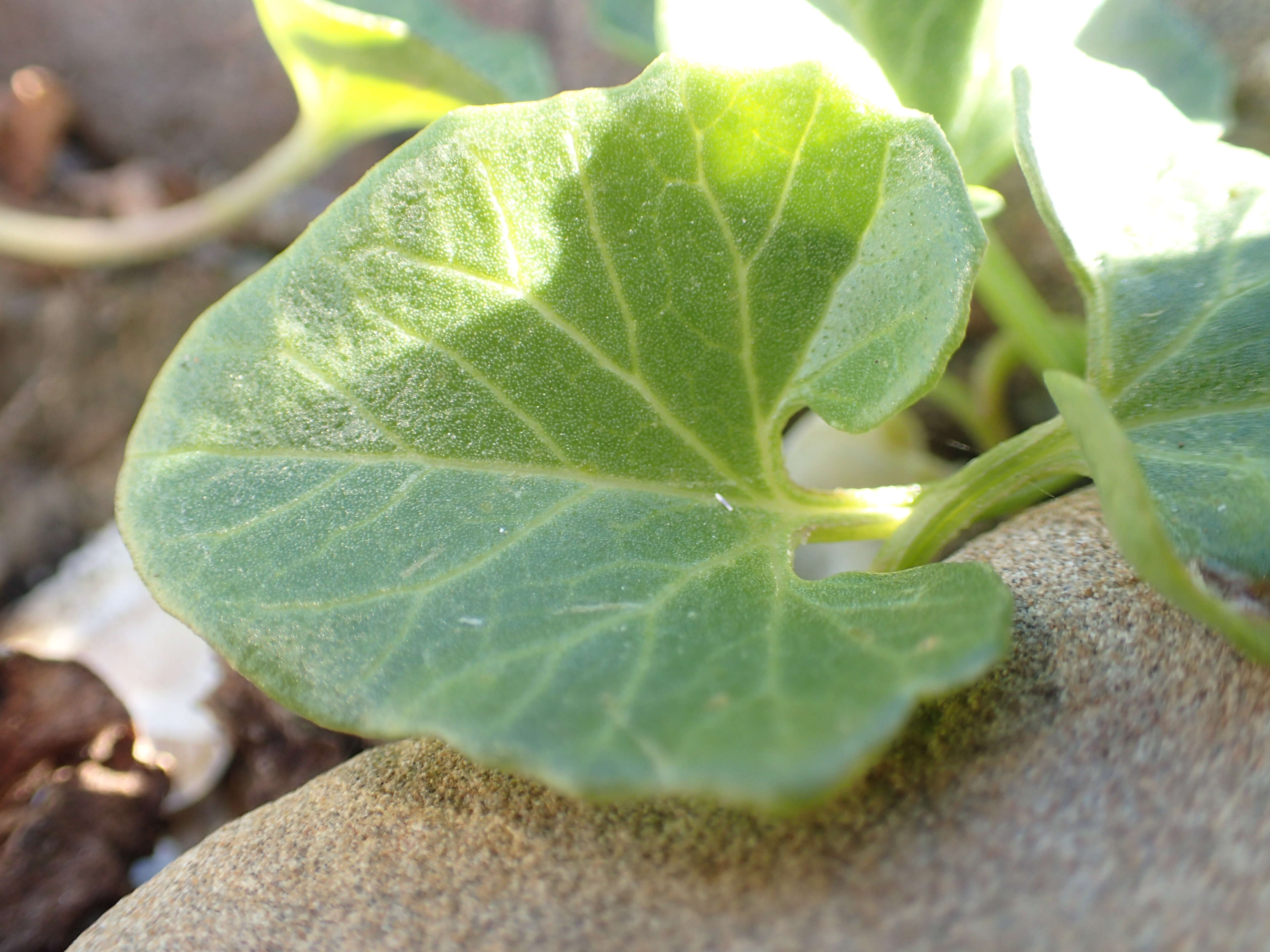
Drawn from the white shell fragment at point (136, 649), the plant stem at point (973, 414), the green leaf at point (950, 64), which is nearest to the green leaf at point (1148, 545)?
the green leaf at point (950, 64)

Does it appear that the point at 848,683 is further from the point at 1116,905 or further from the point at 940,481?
the point at 940,481

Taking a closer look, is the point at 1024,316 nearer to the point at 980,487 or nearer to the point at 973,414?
the point at 973,414

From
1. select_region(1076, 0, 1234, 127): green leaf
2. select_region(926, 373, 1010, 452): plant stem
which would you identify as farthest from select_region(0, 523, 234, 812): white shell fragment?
select_region(1076, 0, 1234, 127): green leaf

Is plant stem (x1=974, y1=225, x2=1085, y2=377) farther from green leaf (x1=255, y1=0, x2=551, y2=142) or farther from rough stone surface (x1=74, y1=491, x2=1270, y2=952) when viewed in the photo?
green leaf (x1=255, y1=0, x2=551, y2=142)

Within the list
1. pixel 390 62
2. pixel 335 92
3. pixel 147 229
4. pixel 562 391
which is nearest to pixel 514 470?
pixel 562 391

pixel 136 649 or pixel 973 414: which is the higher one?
pixel 973 414

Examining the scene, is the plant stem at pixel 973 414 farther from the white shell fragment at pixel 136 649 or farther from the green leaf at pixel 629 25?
the white shell fragment at pixel 136 649
